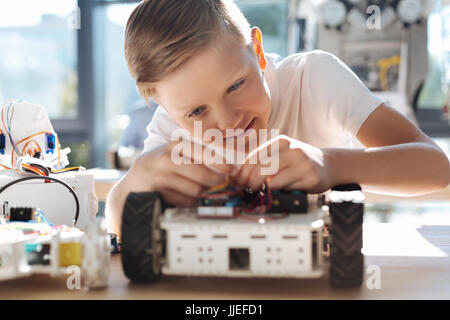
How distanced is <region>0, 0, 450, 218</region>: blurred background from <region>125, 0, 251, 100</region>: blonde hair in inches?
47.1

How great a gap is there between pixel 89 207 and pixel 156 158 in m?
0.20

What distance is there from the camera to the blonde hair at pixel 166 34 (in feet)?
2.13

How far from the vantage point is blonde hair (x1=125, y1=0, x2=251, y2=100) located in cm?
65

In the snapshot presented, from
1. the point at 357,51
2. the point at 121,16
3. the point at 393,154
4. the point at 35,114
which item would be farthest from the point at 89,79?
the point at 393,154

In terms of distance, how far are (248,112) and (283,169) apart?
25 centimetres

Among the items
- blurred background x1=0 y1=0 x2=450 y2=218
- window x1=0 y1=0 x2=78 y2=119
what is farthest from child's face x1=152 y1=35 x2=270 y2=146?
window x1=0 y1=0 x2=78 y2=119

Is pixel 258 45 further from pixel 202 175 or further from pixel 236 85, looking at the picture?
pixel 202 175

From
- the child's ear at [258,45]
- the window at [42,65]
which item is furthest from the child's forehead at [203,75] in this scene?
the window at [42,65]

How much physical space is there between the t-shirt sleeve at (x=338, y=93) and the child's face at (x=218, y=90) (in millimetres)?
158

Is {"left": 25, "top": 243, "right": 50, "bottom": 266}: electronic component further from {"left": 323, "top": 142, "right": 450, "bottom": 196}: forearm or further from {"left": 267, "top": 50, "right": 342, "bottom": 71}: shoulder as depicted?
{"left": 267, "top": 50, "right": 342, "bottom": 71}: shoulder

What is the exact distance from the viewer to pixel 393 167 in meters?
0.56

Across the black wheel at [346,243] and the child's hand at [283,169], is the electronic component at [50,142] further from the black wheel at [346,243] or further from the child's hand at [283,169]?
the black wheel at [346,243]
